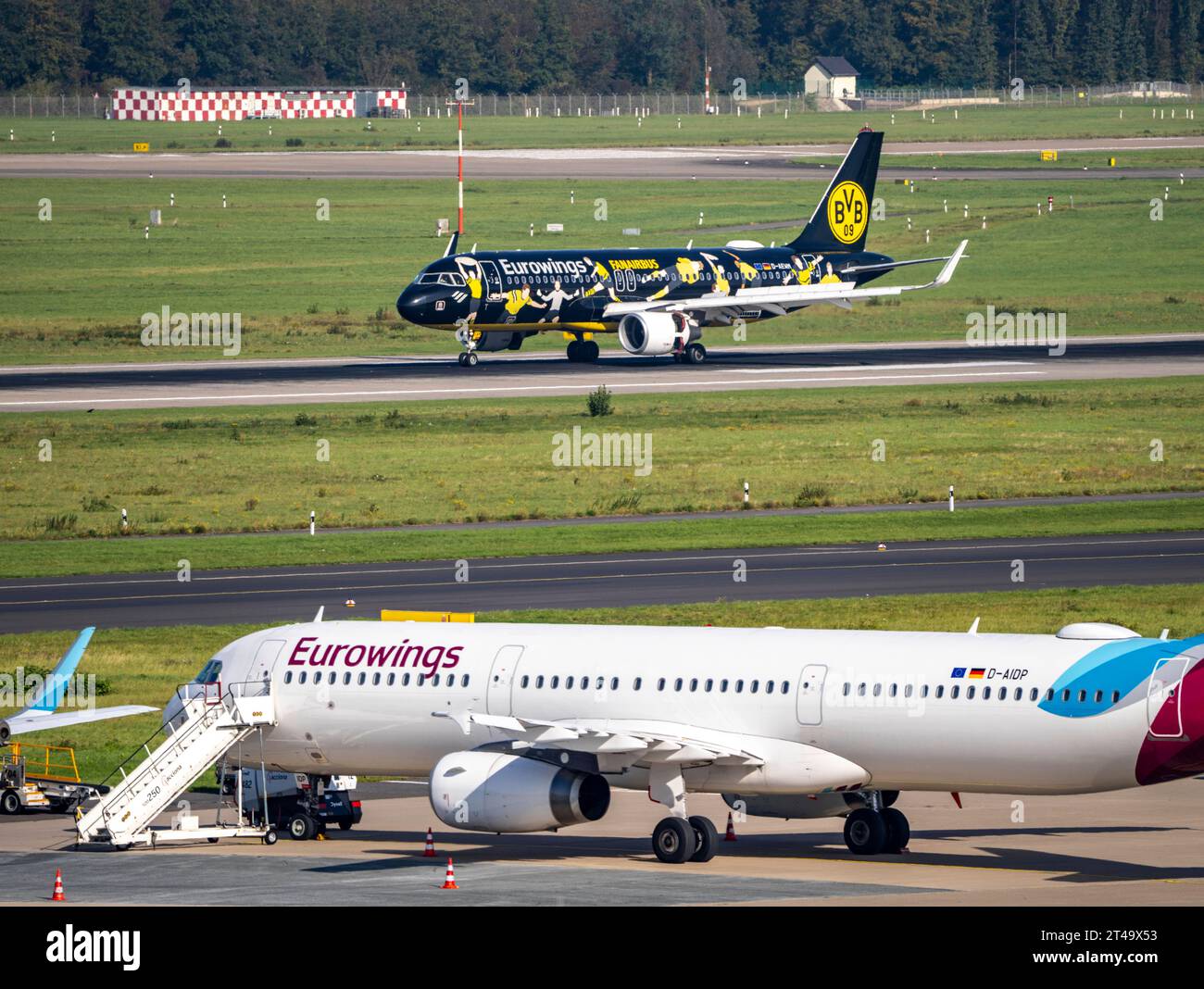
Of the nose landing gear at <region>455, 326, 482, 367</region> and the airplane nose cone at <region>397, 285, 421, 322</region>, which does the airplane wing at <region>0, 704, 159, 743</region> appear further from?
the nose landing gear at <region>455, 326, 482, 367</region>

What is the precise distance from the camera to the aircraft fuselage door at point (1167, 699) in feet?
120

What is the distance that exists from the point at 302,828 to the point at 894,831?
12.2 m

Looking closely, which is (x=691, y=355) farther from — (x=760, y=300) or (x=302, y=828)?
(x=302, y=828)

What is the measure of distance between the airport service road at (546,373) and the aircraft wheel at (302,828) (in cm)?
6443

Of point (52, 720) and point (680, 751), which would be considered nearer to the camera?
point (680, 751)

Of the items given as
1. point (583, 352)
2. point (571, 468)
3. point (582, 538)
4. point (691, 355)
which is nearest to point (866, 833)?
point (582, 538)

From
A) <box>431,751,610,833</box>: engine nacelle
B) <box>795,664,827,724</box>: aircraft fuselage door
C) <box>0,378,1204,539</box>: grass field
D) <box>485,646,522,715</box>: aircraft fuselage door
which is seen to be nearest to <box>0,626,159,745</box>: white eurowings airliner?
<box>485,646,522,715</box>: aircraft fuselage door

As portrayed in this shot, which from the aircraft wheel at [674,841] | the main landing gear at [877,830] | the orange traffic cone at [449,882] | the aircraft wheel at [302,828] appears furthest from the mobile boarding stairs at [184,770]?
the main landing gear at [877,830]

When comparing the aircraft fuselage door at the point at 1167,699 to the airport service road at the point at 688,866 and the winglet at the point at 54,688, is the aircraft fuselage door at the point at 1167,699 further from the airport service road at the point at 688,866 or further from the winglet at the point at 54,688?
the winglet at the point at 54,688

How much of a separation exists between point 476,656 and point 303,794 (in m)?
5.77

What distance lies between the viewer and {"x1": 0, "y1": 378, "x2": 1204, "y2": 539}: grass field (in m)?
86.3

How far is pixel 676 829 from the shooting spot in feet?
130
